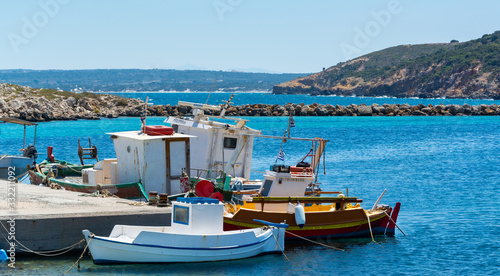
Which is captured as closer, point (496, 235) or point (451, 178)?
point (496, 235)

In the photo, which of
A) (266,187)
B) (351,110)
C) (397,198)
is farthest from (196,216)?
(351,110)

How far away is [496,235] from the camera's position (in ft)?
71.1

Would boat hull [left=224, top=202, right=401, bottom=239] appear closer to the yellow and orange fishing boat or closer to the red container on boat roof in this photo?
the yellow and orange fishing boat

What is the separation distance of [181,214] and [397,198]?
15.2 m

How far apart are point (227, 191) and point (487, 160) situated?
29.6 m

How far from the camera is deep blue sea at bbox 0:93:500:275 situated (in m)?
16.6

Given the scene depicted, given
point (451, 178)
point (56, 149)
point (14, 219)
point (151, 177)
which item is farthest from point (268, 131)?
point (14, 219)

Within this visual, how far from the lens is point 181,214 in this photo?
15.7 m

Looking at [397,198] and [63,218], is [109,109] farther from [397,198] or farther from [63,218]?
[63,218]

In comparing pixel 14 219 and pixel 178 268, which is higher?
pixel 14 219

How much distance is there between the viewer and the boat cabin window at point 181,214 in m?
15.6

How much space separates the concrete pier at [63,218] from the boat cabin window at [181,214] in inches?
39.9

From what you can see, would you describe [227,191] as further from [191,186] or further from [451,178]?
[451,178]

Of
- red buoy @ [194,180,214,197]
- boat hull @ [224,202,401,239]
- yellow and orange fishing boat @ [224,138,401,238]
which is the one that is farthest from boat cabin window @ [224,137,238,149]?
boat hull @ [224,202,401,239]
